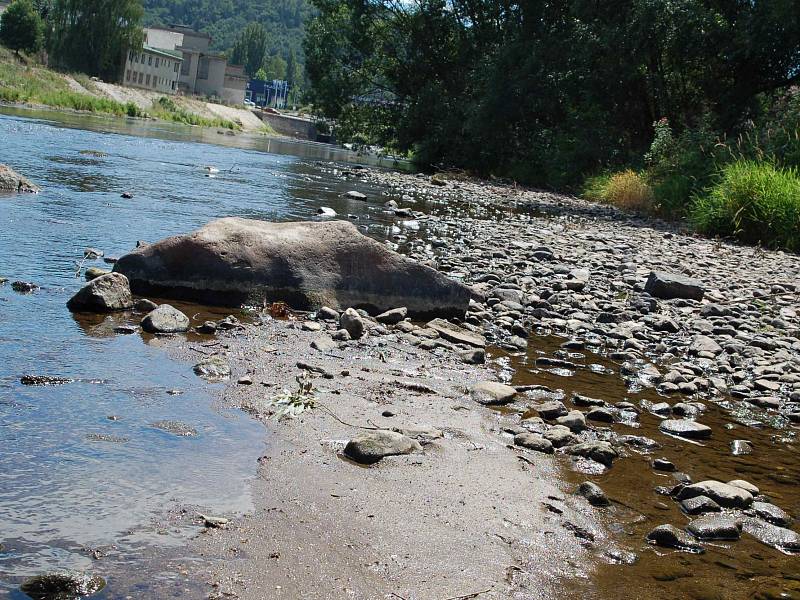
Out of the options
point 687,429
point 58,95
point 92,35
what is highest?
point 92,35

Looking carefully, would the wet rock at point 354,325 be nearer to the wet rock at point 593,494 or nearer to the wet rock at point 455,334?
the wet rock at point 455,334

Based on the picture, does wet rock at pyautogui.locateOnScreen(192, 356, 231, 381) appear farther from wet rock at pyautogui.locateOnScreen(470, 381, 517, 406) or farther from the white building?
the white building

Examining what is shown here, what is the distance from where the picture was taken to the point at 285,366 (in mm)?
5355

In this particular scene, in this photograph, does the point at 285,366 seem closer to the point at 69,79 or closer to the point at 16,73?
the point at 16,73

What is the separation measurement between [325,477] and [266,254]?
371 cm

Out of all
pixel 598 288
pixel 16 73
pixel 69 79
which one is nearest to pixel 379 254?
pixel 598 288

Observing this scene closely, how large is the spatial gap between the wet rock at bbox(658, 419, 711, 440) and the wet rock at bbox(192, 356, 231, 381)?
260cm

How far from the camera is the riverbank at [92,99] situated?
4975cm

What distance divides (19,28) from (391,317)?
2969 inches

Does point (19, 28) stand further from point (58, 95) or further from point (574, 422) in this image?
point (574, 422)

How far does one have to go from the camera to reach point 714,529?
12.1 ft

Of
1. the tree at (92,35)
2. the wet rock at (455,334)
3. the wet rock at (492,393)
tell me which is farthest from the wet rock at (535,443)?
Answer: the tree at (92,35)

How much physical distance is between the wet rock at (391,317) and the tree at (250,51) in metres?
190

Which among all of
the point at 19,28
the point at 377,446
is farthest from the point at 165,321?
the point at 19,28
